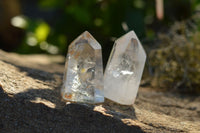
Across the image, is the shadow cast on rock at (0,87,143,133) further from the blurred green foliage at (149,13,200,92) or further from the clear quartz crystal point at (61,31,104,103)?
the blurred green foliage at (149,13,200,92)

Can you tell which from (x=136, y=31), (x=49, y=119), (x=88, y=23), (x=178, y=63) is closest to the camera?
(x=49, y=119)

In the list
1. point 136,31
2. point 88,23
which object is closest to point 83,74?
point 136,31

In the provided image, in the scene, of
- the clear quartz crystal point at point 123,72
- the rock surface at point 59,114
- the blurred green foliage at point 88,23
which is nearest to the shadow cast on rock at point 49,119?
the rock surface at point 59,114

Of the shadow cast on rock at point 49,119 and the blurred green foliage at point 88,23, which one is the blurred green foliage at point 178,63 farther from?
the shadow cast on rock at point 49,119

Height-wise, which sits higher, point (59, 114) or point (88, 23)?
point (88, 23)

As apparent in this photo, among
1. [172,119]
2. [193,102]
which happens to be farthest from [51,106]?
[193,102]

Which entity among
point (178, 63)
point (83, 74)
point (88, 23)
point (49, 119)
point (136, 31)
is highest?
point (88, 23)

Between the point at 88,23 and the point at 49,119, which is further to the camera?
the point at 88,23

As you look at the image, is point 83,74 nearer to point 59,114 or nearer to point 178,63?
point 59,114
